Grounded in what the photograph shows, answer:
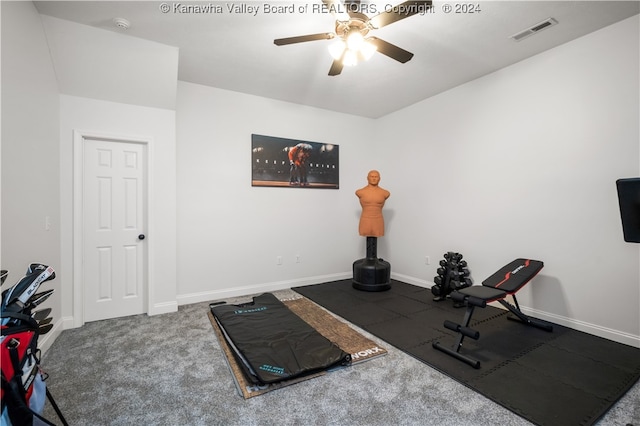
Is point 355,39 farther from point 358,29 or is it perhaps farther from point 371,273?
point 371,273

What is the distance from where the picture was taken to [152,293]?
3.34 m

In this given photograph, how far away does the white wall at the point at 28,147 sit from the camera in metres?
2.04

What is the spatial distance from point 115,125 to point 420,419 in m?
3.79

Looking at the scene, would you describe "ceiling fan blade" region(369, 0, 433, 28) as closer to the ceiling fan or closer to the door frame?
the ceiling fan

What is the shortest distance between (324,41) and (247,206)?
7.52 feet

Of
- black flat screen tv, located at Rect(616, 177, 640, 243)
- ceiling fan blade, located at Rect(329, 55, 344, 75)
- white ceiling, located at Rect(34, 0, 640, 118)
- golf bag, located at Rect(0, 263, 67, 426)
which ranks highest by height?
white ceiling, located at Rect(34, 0, 640, 118)

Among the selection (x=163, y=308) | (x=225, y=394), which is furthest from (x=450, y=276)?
(x=163, y=308)

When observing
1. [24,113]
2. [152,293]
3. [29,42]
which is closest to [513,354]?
[152,293]

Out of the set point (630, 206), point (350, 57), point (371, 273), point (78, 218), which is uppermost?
point (350, 57)

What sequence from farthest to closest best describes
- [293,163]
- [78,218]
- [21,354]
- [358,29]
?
[293,163] < [78,218] < [358,29] < [21,354]

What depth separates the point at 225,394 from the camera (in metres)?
1.94

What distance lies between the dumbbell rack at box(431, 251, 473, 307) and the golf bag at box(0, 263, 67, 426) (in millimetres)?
3731

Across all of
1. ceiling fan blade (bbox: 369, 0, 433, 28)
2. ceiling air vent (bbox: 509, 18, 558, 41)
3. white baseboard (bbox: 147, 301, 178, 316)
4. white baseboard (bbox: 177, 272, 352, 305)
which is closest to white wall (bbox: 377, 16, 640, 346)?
ceiling air vent (bbox: 509, 18, 558, 41)

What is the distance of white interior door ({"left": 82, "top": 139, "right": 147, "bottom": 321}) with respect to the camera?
312 cm
